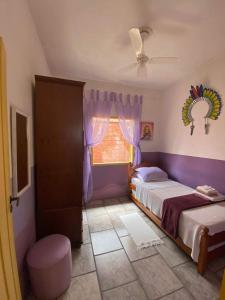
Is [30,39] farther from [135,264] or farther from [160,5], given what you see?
[135,264]

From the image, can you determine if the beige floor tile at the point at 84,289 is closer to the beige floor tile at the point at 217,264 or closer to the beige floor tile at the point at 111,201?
the beige floor tile at the point at 217,264

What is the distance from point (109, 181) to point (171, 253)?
1829 millimetres

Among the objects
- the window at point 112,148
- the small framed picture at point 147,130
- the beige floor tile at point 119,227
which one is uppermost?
the small framed picture at point 147,130

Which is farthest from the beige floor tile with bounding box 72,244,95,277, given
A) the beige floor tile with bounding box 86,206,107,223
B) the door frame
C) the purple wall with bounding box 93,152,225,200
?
the purple wall with bounding box 93,152,225,200

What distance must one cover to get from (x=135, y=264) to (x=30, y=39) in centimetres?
272

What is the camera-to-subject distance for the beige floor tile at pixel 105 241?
187cm

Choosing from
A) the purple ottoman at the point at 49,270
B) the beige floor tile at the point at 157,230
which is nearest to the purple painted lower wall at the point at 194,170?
the beige floor tile at the point at 157,230

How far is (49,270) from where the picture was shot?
121 centimetres

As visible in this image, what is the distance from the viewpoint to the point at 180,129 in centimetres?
301

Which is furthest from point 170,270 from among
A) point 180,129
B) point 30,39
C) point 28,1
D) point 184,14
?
point 28,1

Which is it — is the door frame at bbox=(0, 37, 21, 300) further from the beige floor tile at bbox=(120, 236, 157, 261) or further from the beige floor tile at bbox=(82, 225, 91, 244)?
the beige floor tile at bbox=(120, 236, 157, 261)

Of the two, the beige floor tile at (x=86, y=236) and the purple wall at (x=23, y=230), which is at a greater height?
the purple wall at (x=23, y=230)

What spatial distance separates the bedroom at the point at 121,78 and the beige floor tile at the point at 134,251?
0.04 feet

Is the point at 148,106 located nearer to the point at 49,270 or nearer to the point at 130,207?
the point at 130,207
